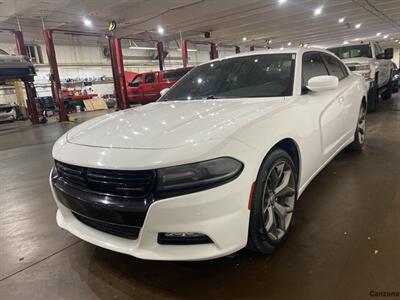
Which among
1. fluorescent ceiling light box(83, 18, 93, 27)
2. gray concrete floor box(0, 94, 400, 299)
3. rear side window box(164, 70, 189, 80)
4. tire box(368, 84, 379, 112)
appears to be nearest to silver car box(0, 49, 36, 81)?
fluorescent ceiling light box(83, 18, 93, 27)

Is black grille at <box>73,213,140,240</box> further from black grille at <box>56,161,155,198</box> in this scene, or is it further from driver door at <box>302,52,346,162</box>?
driver door at <box>302,52,346,162</box>

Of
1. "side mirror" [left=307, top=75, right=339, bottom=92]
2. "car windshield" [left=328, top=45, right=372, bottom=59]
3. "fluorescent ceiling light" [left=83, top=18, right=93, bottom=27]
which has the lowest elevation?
"side mirror" [left=307, top=75, right=339, bottom=92]

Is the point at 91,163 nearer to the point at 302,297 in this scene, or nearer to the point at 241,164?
the point at 241,164

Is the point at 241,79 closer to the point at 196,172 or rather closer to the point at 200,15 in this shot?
the point at 196,172

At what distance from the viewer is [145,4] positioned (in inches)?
412

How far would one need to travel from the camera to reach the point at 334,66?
3420 millimetres

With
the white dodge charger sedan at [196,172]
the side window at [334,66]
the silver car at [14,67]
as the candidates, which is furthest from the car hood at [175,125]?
the silver car at [14,67]

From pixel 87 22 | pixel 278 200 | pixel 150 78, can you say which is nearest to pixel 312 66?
pixel 278 200

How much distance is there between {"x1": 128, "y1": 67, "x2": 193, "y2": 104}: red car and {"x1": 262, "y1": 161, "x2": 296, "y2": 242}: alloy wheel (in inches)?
450

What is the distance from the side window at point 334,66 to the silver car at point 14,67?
9892mm

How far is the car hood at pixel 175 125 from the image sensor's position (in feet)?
5.25

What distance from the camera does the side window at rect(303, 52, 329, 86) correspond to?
8.55ft

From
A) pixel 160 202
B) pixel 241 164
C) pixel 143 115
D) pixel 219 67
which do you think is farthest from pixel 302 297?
pixel 219 67

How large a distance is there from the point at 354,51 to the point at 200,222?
302 inches
